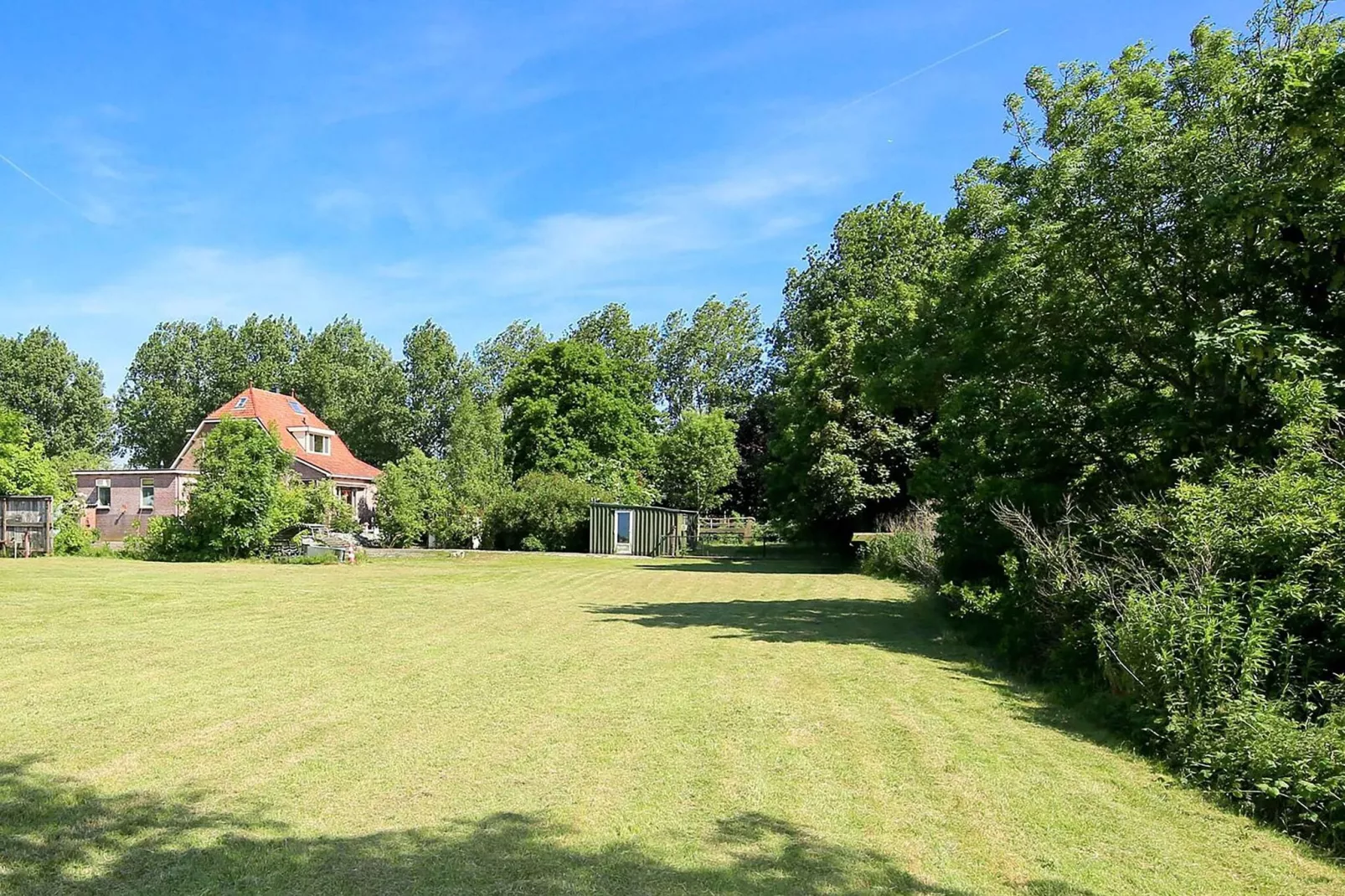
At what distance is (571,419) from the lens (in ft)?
156

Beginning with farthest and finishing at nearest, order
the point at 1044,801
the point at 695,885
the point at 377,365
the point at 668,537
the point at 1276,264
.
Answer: the point at 377,365
the point at 668,537
the point at 1276,264
the point at 1044,801
the point at 695,885

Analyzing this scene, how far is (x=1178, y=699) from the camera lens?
21.5 ft

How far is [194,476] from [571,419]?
18.4 m

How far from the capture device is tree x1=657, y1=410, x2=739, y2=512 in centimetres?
4803

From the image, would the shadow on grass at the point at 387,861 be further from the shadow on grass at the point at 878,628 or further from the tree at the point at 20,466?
the tree at the point at 20,466

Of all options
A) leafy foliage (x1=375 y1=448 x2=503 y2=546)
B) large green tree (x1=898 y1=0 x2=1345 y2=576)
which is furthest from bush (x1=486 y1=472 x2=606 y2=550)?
large green tree (x1=898 y1=0 x2=1345 y2=576)

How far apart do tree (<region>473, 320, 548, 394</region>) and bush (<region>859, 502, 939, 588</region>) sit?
4342 cm

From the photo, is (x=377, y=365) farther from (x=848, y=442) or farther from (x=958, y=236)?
(x=958, y=236)

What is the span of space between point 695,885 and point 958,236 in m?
14.6

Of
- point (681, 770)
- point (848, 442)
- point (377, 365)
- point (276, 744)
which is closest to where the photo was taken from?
point (681, 770)

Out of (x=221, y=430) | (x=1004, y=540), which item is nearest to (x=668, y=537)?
(x=221, y=430)

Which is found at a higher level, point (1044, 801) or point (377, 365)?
point (377, 365)

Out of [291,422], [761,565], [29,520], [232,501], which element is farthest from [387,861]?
[291,422]

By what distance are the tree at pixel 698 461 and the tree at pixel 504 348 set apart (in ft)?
76.1
